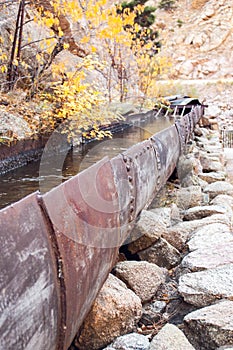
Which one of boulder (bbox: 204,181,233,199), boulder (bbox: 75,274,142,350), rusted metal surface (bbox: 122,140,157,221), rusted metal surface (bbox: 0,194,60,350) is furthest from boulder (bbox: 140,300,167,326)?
boulder (bbox: 204,181,233,199)

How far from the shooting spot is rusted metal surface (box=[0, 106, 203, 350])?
1.02 metres

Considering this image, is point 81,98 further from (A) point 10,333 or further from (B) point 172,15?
(B) point 172,15

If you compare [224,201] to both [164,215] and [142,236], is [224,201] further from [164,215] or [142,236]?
[142,236]

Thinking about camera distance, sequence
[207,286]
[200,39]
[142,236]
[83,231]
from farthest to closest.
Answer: [200,39]
[142,236]
[207,286]
[83,231]

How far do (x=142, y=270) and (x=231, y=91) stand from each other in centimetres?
3255

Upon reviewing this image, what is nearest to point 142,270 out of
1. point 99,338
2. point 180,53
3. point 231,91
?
point 99,338

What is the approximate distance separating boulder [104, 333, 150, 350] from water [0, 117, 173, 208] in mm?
2642

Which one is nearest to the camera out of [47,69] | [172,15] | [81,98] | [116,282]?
[116,282]

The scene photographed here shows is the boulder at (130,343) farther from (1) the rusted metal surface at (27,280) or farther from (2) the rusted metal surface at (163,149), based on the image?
(2) the rusted metal surface at (163,149)

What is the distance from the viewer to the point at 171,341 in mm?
1682

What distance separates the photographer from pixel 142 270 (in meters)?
2.43

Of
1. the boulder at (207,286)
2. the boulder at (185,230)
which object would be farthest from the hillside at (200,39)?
the boulder at (207,286)

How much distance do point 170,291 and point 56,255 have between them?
1463 millimetres

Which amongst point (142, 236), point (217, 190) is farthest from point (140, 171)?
point (217, 190)
